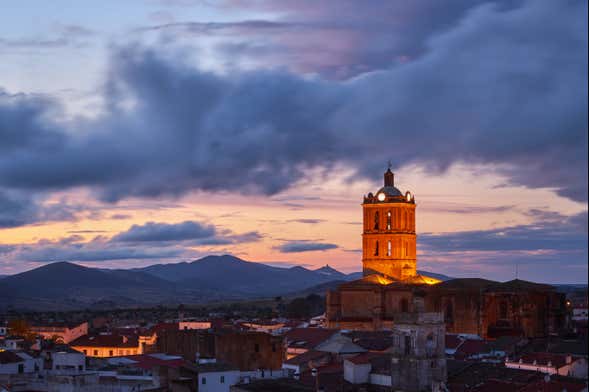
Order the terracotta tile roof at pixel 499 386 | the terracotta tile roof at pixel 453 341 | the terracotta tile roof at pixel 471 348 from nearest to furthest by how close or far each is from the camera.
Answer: the terracotta tile roof at pixel 499 386
the terracotta tile roof at pixel 471 348
the terracotta tile roof at pixel 453 341

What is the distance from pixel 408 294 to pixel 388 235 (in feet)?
31.9

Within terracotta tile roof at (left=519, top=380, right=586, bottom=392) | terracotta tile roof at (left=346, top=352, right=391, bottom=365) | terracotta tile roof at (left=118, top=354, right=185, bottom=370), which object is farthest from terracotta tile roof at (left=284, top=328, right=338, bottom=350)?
terracotta tile roof at (left=519, top=380, right=586, bottom=392)

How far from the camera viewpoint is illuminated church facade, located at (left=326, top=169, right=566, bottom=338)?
3189 inches

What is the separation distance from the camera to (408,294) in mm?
85938

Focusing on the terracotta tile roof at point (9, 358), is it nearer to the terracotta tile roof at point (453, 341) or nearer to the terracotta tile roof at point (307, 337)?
the terracotta tile roof at point (307, 337)

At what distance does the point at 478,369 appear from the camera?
183ft

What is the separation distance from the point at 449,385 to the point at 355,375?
5.48 m

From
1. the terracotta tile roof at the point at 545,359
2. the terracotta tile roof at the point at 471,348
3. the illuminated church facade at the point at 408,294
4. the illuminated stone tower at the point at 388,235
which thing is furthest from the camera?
the illuminated stone tower at the point at 388,235

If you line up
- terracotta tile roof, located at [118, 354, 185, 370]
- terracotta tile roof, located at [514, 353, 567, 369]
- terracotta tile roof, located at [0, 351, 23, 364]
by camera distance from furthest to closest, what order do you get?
terracotta tile roof, located at [0, 351, 23, 364] → terracotta tile roof, located at [118, 354, 185, 370] → terracotta tile roof, located at [514, 353, 567, 369]

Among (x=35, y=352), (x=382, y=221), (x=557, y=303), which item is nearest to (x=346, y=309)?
(x=382, y=221)

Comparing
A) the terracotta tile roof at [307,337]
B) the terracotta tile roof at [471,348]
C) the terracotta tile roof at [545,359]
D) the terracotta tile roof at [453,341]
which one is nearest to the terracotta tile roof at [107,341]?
the terracotta tile roof at [307,337]

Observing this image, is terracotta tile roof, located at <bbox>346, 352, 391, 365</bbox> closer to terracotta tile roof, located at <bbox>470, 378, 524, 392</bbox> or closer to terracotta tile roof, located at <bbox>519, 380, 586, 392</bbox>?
terracotta tile roof, located at <bbox>470, 378, 524, 392</bbox>

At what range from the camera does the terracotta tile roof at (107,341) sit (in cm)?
8569

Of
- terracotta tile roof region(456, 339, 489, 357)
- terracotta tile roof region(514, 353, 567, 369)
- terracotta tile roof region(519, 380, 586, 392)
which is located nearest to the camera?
terracotta tile roof region(519, 380, 586, 392)
